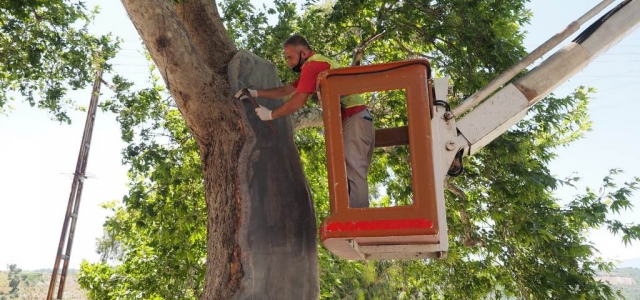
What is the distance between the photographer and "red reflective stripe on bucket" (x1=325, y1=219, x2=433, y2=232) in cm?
297

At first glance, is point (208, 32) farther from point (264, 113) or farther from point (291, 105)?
point (291, 105)

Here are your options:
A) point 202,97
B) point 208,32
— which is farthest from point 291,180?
point 208,32

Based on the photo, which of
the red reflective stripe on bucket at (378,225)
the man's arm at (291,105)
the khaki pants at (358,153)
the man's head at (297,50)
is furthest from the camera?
the man's head at (297,50)

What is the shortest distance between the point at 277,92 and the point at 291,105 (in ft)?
1.21

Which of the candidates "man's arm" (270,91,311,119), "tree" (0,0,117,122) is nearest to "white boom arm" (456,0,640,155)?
"man's arm" (270,91,311,119)

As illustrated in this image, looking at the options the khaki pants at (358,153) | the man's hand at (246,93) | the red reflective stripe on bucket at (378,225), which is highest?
the man's hand at (246,93)

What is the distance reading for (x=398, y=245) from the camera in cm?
338

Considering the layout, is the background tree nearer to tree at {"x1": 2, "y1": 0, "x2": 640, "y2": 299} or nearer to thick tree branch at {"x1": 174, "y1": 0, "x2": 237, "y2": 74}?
tree at {"x1": 2, "y1": 0, "x2": 640, "y2": 299}

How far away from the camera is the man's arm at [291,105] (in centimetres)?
355

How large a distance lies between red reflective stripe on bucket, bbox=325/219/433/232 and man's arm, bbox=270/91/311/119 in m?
0.88

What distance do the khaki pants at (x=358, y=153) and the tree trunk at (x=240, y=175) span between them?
0.43m

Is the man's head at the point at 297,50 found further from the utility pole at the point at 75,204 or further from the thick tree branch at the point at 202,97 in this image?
the utility pole at the point at 75,204

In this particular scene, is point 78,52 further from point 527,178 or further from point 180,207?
point 527,178

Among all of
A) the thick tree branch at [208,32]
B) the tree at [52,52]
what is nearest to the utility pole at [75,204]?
the tree at [52,52]
